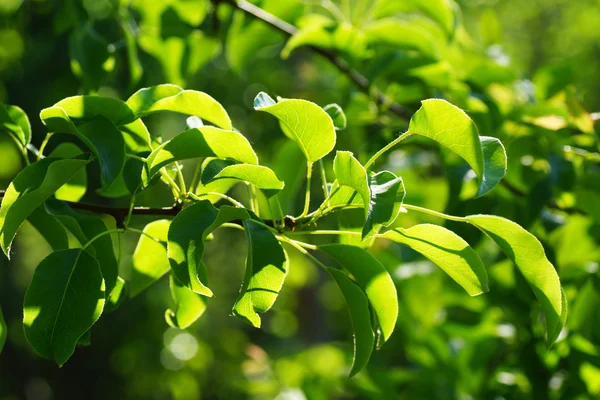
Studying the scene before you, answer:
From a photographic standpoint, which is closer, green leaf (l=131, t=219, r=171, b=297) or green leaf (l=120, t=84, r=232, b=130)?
green leaf (l=120, t=84, r=232, b=130)

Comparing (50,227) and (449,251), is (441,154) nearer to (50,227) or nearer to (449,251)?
(449,251)

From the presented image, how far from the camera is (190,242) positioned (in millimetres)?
558

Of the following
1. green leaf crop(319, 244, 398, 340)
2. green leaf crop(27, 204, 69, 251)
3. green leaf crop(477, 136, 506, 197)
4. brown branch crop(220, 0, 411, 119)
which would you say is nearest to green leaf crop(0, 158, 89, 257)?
green leaf crop(27, 204, 69, 251)

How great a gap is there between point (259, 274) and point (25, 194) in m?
0.21

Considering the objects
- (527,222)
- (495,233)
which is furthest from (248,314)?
(527,222)

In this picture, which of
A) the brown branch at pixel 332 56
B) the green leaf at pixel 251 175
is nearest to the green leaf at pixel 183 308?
the green leaf at pixel 251 175

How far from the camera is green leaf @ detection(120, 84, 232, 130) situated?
63cm

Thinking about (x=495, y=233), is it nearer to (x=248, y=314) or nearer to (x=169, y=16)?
(x=248, y=314)

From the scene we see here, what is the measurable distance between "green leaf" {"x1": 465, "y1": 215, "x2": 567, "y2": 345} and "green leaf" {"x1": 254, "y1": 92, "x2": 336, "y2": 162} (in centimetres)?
15

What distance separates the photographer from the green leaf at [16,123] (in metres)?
0.71

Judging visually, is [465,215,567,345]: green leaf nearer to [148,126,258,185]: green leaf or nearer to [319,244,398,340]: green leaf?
[319,244,398,340]: green leaf

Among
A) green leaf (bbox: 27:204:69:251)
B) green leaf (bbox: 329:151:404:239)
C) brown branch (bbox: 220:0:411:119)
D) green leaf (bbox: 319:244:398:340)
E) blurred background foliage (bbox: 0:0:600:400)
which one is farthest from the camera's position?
brown branch (bbox: 220:0:411:119)

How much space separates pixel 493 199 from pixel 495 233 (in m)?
0.54

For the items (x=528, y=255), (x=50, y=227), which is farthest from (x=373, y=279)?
(x=50, y=227)
